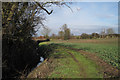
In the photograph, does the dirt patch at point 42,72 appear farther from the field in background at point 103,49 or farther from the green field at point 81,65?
the field in background at point 103,49

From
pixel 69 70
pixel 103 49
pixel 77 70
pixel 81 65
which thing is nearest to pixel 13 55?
pixel 69 70

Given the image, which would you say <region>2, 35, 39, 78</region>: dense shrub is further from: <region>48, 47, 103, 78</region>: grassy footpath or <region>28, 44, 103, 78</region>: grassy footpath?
<region>48, 47, 103, 78</region>: grassy footpath

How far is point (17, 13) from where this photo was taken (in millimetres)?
6871

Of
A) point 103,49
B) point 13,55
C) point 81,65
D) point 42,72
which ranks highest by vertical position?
point 13,55

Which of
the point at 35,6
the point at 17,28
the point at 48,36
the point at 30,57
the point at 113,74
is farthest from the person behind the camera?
the point at 48,36

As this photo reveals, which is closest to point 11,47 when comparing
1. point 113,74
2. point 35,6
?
point 35,6

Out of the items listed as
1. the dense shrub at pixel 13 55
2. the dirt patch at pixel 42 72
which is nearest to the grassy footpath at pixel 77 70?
the dirt patch at pixel 42 72

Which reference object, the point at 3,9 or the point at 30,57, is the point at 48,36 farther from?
the point at 3,9

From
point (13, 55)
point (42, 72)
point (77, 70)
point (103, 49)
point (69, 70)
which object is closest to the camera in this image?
point (77, 70)

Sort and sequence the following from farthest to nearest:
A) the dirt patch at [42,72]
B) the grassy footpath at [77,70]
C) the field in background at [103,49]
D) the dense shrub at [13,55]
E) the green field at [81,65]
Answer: the field in background at [103,49] < the dirt patch at [42,72] < the dense shrub at [13,55] < the green field at [81,65] < the grassy footpath at [77,70]

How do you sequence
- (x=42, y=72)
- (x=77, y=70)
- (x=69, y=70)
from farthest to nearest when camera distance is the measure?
(x=42, y=72)
(x=69, y=70)
(x=77, y=70)

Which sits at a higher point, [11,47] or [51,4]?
[51,4]

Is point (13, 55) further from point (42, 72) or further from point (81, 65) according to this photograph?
point (81, 65)

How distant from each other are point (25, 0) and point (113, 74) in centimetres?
742
